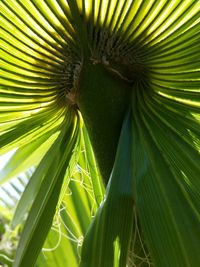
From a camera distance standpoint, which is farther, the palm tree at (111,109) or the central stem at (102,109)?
the central stem at (102,109)

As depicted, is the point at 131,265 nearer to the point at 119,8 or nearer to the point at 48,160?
the point at 48,160

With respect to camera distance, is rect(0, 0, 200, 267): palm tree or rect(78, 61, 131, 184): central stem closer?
rect(0, 0, 200, 267): palm tree

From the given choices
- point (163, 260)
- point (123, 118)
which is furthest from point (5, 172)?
point (163, 260)

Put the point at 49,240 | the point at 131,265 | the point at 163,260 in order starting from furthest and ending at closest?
1. the point at 49,240
2. the point at 131,265
3. the point at 163,260

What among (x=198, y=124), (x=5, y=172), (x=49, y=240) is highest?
(x=198, y=124)
